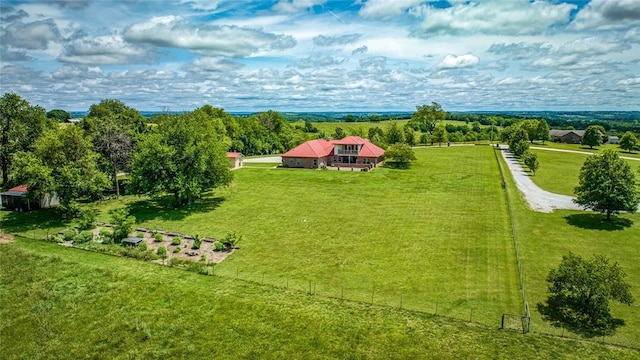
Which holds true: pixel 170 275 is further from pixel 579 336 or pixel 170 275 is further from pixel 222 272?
pixel 579 336

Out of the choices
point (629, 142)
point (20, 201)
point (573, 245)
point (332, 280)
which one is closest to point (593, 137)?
point (629, 142)

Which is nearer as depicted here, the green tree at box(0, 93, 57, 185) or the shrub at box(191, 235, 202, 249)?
the shrub at box(191, 235, 202, 249)

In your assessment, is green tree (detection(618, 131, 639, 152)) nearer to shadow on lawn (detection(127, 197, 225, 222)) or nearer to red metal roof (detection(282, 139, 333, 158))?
red metal roof (detection(282, 139, 333, 158))

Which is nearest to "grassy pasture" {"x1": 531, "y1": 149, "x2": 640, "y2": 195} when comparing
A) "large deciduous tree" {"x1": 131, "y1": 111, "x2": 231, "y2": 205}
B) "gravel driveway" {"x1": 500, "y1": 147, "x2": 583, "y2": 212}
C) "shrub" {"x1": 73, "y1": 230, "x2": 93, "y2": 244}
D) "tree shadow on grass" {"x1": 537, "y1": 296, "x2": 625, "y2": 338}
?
"gravel driveway" {"x1": 500, "y1": 147, "x2": 583, "y2": 212}

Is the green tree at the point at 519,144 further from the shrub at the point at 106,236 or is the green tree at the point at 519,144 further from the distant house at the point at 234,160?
the shrub at the point at 106,236

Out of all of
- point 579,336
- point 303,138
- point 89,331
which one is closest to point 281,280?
point 89,331

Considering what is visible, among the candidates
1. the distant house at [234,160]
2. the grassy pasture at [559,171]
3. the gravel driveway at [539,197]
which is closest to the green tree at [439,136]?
the grassy pasture at [559,171]

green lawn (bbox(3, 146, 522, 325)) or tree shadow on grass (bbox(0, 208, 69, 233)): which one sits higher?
tree shadow on grass (bbox(0, 208, 69, 233))
